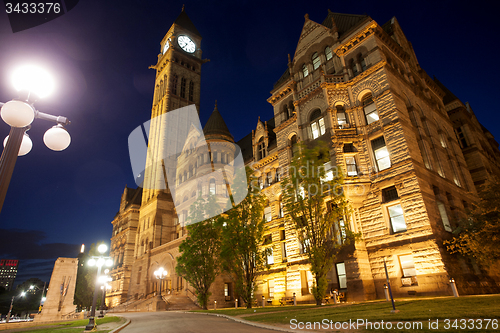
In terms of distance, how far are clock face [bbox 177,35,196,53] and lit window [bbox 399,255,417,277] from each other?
7123 centimetres

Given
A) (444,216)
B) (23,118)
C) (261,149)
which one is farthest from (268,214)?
(23,118)

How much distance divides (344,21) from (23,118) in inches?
1312

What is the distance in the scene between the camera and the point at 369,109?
25.5m

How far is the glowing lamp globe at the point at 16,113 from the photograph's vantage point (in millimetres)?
4691

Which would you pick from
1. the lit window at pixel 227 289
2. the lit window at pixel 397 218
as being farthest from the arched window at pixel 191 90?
the lit window at pixel 397 218

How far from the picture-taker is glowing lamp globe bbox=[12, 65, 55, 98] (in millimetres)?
5582

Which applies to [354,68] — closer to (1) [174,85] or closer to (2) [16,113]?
(2) [16,113]

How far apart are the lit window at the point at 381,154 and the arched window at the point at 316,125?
5.30 meters

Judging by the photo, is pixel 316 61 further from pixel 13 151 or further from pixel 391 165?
pixel 13 151

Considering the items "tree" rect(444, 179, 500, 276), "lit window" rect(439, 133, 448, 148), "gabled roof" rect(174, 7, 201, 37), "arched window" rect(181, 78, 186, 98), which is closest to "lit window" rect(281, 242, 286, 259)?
"tree" rect(444, 179, 500, 276)

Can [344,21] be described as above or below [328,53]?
above

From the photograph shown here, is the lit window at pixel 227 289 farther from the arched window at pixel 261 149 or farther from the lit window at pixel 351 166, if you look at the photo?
the lit window at pixel 351 166

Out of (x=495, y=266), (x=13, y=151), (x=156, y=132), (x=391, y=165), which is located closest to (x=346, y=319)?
(x=13, y=151)

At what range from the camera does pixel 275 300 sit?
27656mm
